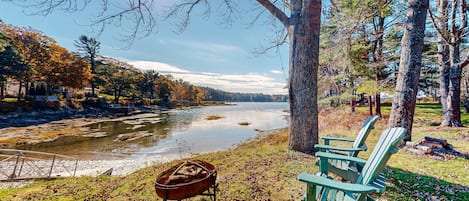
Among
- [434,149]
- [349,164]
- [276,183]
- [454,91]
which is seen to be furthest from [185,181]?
[454,91]

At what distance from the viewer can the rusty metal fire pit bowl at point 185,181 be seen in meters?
2.03

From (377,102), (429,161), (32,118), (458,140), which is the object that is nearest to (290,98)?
(429,161)

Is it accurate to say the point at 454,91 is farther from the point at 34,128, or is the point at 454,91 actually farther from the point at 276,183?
the point at 34,128

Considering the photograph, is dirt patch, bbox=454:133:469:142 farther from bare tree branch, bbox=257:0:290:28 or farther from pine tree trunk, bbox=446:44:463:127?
bare tree branch, bbox=257:0:290:28

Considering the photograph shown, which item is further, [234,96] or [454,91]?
[234,96]

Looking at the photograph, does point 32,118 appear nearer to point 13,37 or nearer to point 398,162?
point 13,37

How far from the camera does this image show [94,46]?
122ft

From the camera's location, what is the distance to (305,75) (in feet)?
14.1

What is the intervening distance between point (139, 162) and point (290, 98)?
652 centimetres

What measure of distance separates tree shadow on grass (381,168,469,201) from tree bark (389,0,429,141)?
195cm

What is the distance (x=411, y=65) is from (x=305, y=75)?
2508 millimetres

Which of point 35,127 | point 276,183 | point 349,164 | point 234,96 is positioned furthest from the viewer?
point 234,96

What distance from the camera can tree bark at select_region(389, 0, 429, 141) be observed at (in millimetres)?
4480

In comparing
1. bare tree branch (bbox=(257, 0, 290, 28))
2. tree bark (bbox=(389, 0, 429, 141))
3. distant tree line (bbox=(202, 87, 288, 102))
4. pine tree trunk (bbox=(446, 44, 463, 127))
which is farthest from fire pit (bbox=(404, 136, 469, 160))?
distant tree line (bbox=(202, 87, 288, 102))
